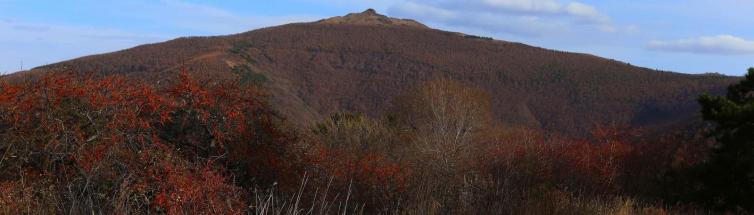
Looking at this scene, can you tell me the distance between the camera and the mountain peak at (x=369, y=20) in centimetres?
13225

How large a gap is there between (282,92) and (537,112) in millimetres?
29406

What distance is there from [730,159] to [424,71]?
86.7 metres

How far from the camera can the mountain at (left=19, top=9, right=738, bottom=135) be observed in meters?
83.4

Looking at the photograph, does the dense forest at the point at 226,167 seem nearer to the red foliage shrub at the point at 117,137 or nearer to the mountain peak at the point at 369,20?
the red foliage shrub at the point at 117,137

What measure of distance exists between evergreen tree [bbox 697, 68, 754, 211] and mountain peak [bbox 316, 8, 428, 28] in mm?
112933

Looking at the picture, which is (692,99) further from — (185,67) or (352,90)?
(185,67)

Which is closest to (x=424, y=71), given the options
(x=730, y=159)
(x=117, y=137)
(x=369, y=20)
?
(x=369, y=20)

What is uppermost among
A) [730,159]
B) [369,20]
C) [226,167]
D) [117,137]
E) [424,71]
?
[369,20]

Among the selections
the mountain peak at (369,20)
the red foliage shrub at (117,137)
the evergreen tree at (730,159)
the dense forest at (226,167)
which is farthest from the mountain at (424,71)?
the red foliage shrub at (117,137)

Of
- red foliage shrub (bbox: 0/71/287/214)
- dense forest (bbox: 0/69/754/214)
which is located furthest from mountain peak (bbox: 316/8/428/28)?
red foliage shrub (bbox: 0/71/287/214)

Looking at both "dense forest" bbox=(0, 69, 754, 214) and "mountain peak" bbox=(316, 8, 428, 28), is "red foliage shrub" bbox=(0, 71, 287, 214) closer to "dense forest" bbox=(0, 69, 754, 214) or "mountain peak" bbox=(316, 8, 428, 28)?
"dense forest" bbox=(0, 69, 754, 214)

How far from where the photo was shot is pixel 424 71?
339 ft

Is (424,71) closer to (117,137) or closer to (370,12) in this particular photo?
(370,12)

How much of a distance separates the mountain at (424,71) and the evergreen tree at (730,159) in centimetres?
5767
